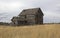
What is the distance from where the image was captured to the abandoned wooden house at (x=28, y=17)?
44697 mm

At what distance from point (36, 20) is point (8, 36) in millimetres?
37349

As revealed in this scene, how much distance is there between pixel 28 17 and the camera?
47062 mm

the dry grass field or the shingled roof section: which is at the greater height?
the shingled roof section

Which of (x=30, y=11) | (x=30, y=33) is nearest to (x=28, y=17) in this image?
(x=30, y=11)

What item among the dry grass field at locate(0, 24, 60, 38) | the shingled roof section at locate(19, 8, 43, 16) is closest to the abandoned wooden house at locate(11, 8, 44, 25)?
the shingled roof section at locate(19, 8, 43, 16)

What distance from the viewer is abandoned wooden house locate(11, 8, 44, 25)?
44697mm

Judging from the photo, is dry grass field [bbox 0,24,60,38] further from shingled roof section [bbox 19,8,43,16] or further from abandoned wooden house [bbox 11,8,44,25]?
shingled roof section [bbox 19,8,43,16]

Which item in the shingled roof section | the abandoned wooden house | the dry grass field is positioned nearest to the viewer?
the dry grass field

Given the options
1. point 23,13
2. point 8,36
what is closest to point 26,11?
point 23,13

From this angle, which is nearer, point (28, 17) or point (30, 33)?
point (30, 33)

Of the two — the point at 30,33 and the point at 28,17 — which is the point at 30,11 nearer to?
the point at 28,17

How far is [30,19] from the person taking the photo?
152ft

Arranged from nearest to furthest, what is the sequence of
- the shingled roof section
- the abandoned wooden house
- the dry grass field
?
1. the dry grass field
2. the abandoned wooden house
3. the shingled roof section

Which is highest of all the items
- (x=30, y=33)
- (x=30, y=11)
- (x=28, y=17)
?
(x=30, y=11)
